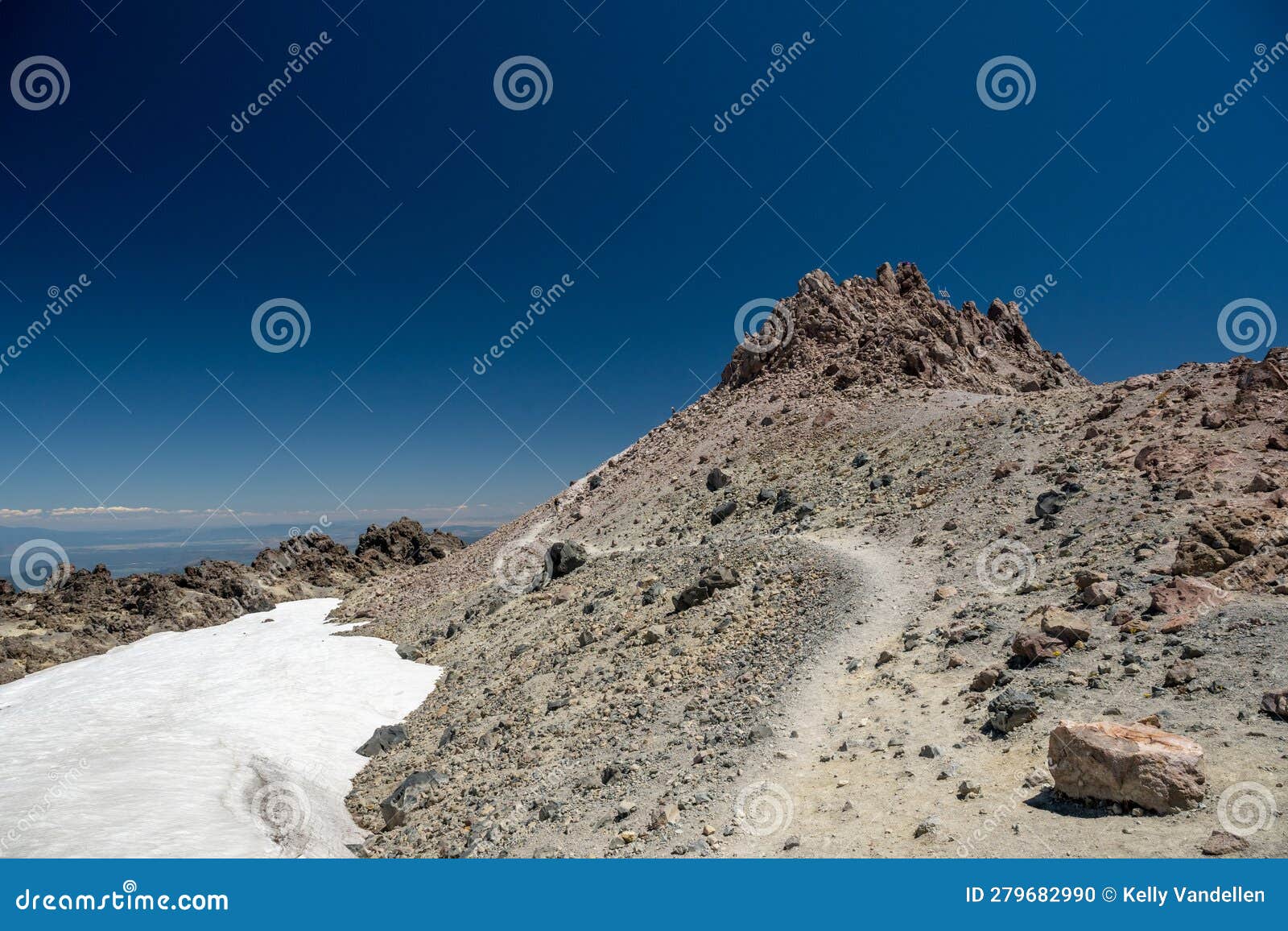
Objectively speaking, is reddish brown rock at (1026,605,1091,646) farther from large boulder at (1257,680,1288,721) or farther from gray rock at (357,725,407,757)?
gray rock at (357,725,407,757)

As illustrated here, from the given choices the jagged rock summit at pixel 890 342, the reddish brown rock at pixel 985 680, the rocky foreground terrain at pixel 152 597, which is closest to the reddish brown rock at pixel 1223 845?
the reddish brown rock at pixel 985 680

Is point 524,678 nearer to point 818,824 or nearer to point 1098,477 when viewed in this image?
point 818,824

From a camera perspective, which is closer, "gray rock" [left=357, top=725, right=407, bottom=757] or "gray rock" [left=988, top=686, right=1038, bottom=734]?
"gray rock" [left=988, top=686, right=1038, bottom=734]

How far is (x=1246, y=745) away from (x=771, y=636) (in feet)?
27.6

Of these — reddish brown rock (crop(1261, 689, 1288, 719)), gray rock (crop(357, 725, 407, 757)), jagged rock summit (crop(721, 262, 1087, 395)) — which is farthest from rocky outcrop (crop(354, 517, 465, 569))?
reddish brown rock (crop(1261, 689, 1288, 719))

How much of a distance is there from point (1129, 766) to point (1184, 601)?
5.79 m

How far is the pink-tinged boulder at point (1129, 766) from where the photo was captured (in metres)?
7.06

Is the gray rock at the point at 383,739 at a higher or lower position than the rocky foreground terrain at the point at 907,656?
lower

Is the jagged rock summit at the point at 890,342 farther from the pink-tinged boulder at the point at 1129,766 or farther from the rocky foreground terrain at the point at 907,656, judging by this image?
the pink-tinged boulder at the point at 1129,766

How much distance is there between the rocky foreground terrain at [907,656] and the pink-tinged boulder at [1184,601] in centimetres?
6

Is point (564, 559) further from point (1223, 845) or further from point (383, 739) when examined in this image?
point (1223, 845)

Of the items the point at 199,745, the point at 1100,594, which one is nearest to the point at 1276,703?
the point at 1100,594

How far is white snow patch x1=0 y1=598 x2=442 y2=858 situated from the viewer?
35.3 ft

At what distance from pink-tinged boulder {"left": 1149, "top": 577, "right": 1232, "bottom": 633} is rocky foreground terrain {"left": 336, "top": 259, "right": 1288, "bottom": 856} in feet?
0.19
